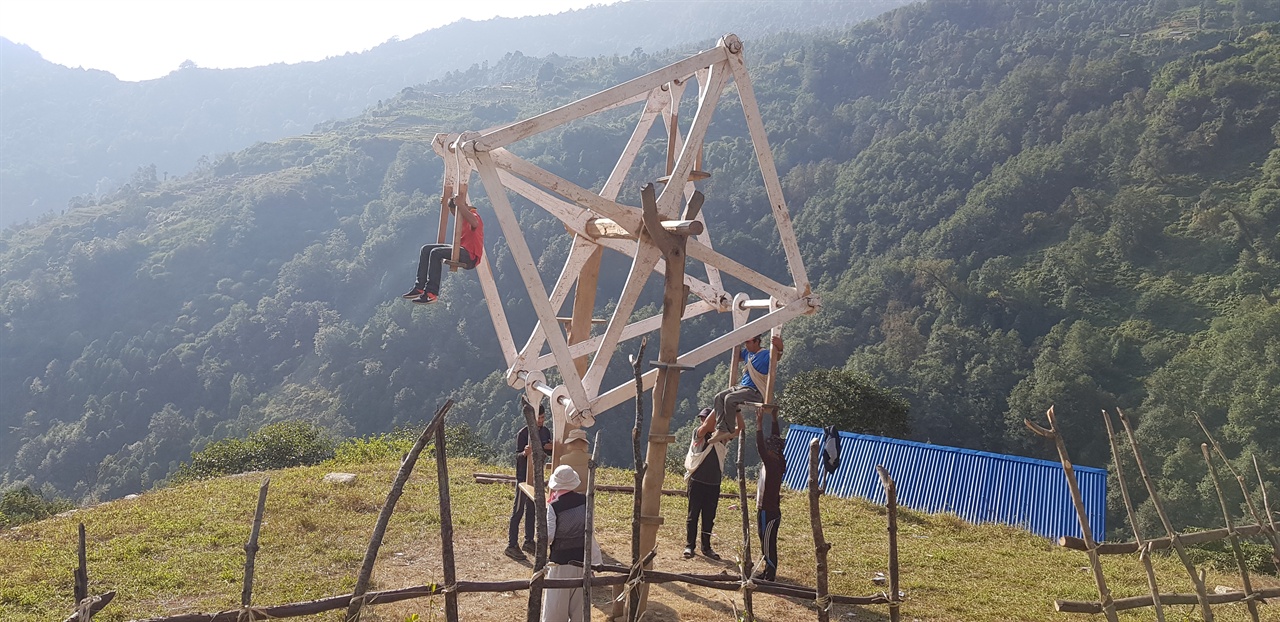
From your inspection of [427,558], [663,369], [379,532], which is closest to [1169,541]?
[663,369]

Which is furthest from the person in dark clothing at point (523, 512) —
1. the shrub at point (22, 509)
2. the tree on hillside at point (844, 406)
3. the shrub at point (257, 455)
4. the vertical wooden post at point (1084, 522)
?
the tree on hillside at point (844, 406)

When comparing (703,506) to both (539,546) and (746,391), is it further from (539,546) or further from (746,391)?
(539,546)

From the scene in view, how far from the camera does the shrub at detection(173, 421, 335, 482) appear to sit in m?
18.7

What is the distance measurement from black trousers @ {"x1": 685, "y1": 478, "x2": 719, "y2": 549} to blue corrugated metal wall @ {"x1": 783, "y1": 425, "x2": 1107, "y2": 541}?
18.5ft

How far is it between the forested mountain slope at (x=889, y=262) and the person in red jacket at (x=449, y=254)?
115ft

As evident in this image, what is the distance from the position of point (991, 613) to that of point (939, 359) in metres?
43.6

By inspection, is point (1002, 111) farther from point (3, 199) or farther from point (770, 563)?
point (3, 199)

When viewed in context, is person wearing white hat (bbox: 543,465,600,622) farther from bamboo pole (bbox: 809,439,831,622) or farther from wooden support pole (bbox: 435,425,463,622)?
bamboo pole (bbox: 809,439,831,622)

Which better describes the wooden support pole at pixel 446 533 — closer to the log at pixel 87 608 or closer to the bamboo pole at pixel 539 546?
the bamboo pole at pixel 539 546

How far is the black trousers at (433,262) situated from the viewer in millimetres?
8398

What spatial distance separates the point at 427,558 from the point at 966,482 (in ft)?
36.0

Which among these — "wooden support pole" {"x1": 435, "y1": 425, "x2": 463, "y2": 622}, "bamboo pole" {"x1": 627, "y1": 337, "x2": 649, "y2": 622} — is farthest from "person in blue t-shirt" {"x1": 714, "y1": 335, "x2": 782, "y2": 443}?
"wooden support pole" {"x1": 435, "y1": 425, "x2": 463, "y2": 622}

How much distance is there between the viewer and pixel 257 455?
18984 millimetres

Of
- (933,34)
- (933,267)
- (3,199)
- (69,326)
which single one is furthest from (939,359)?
(3,199)
